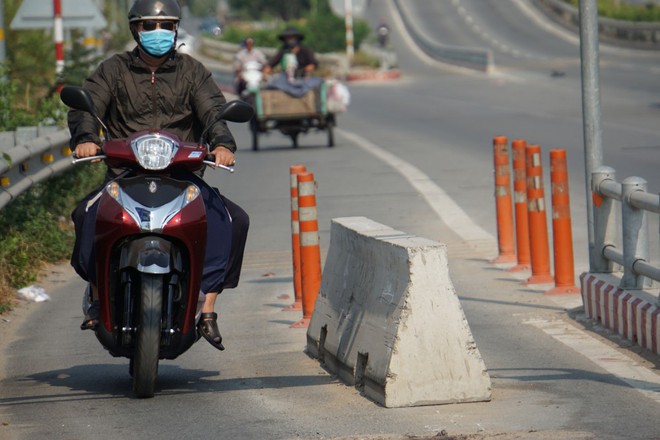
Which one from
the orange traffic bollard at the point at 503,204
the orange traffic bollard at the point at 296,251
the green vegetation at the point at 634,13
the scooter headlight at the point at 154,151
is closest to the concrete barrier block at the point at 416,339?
the scooter headlight at the point at 154,151

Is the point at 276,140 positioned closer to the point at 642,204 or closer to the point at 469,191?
the point at 469,191

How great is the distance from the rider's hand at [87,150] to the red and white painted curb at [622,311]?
303 cm

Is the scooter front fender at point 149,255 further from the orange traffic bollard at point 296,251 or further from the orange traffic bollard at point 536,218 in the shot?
the orange traffic bollard at point 536,218

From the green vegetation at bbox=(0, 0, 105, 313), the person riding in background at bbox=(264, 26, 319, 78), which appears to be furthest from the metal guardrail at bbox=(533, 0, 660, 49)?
the green vegetation at bbox=(0, 0, 105, 313)

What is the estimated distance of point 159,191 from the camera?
7.21 meters

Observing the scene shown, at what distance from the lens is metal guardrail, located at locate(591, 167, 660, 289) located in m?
8.56

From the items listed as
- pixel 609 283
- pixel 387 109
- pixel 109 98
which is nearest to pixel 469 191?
pixel 609 283

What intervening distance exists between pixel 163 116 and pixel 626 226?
8.98 ft

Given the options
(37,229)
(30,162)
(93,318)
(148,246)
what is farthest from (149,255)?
(37,229)

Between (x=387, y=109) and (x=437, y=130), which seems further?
(x=387, y=109)

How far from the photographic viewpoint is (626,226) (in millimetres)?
8789

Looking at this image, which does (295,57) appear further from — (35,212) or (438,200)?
(35,212)

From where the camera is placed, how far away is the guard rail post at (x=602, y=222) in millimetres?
9492

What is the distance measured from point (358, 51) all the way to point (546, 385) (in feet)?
220
